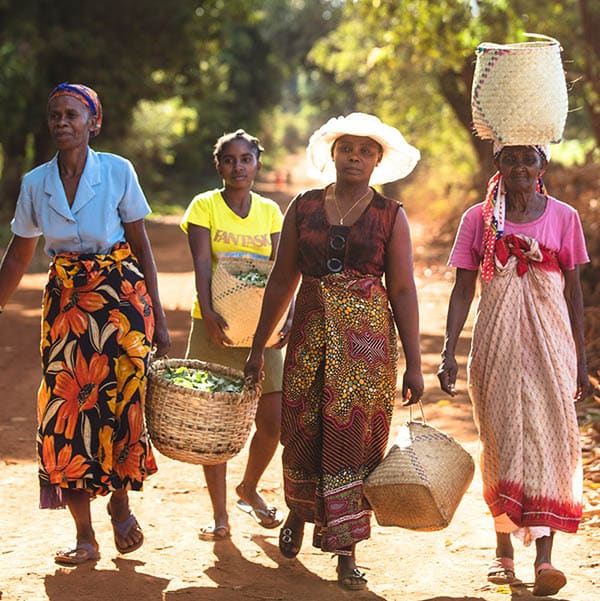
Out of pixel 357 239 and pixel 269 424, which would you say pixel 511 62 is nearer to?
pixel 357 239

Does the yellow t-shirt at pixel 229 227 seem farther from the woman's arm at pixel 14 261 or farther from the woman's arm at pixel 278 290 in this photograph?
the woman's arm at pixel 14 261

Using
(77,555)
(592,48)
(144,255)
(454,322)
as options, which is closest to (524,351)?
(454,322)

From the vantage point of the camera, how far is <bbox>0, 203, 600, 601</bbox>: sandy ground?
4664 mm

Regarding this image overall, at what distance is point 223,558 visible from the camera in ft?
16.9

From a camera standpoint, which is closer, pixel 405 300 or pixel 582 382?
pixel 405 300

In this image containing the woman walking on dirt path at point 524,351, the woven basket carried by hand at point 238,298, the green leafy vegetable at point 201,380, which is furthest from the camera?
the woven basket carried by hand at point 238,298

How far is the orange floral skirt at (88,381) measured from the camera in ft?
16.0

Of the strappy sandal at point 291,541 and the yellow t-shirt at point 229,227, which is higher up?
the yellow t-shirt at point 229,227

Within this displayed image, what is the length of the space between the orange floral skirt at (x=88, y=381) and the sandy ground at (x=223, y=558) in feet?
1.26

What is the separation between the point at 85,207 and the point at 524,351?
2.04 meters

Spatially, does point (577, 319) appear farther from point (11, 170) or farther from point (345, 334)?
point (11, 170)

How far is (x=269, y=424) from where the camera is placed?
5.61m

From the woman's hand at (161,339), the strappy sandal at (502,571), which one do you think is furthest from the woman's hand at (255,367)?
the strappy sandal at (502,571)

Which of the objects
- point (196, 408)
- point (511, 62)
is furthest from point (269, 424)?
point (511, 62)
